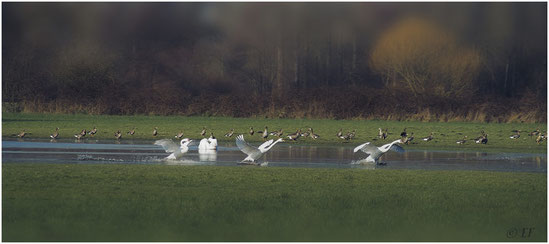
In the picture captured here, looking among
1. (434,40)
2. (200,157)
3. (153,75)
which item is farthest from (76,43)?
(200,157)

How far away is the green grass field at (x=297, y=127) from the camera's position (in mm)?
32328

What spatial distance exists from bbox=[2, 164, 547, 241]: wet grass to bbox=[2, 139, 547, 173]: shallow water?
2.66m

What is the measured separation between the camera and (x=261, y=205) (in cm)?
1375

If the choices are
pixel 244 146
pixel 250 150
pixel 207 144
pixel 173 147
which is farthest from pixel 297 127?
pixel 244 146

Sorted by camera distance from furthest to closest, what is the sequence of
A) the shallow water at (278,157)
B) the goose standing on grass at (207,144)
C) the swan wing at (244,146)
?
1. the goose standing on grass at (207,144)
2. the shallow water at (278,157)
3. the swan wing at (244,146)

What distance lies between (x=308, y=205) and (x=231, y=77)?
5119 centimetres

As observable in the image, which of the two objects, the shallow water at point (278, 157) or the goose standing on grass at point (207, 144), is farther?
the goose standing on grass at point (207, 144)

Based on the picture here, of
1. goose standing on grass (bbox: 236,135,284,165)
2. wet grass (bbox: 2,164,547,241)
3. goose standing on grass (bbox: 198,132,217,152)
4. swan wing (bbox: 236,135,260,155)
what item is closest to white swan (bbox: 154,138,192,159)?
goose standing on grass (bbox: 236,135,284,165)

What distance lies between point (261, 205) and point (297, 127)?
25.5m

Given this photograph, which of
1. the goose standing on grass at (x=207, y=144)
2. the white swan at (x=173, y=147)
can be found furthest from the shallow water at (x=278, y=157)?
the goose standing on grass at (x=207, y=144)

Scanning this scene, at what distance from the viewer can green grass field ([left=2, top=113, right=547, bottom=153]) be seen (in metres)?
32.3

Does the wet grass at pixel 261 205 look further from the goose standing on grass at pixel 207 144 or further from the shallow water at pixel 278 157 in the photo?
the goose standing on grass at pixel 207 144

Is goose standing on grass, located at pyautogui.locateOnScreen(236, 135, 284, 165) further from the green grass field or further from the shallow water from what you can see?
the green grass field

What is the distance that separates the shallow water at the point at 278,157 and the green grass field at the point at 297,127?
3.56 metres
